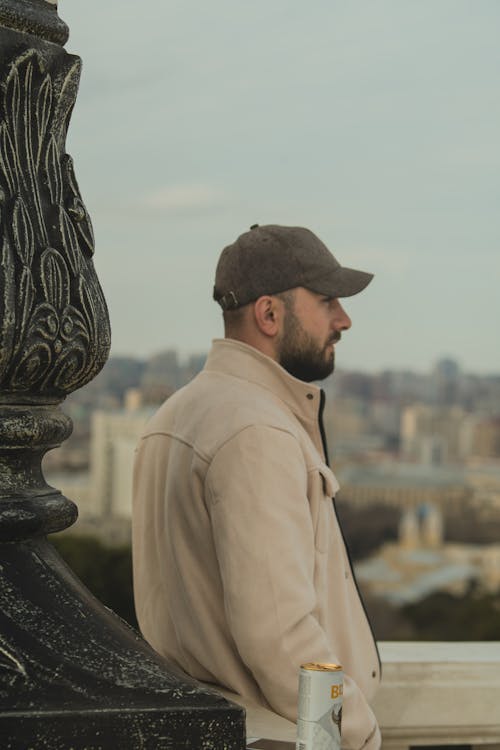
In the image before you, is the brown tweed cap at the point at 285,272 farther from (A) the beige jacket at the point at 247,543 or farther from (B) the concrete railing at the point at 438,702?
(B) the concrete railing at the point at 438,702

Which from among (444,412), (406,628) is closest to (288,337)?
(406,628)

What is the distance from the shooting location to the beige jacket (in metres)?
2.78

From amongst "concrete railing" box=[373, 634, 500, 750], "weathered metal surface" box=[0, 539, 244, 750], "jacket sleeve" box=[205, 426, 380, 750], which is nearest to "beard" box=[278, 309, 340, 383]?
"jacket sleeve" box=[205, 426, 380, 750]

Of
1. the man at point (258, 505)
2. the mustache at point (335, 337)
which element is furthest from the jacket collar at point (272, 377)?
the mustache at point (335, 337)

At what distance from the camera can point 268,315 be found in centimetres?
322

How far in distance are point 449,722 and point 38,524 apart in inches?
80.8

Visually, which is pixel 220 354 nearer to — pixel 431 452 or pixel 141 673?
pixel 141 673

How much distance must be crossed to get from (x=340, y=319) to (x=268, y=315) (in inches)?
6.5

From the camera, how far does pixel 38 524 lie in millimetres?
1706

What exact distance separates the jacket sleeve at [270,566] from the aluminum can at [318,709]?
734mm

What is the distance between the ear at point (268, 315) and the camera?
3.20 meters

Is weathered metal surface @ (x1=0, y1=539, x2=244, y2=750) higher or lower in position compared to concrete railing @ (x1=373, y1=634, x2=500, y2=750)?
higher

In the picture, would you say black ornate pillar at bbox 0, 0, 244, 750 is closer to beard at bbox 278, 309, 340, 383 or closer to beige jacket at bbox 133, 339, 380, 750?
beige jacket at bbox 133, 339, 380, 750

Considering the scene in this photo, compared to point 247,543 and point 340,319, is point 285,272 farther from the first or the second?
point 247,543
